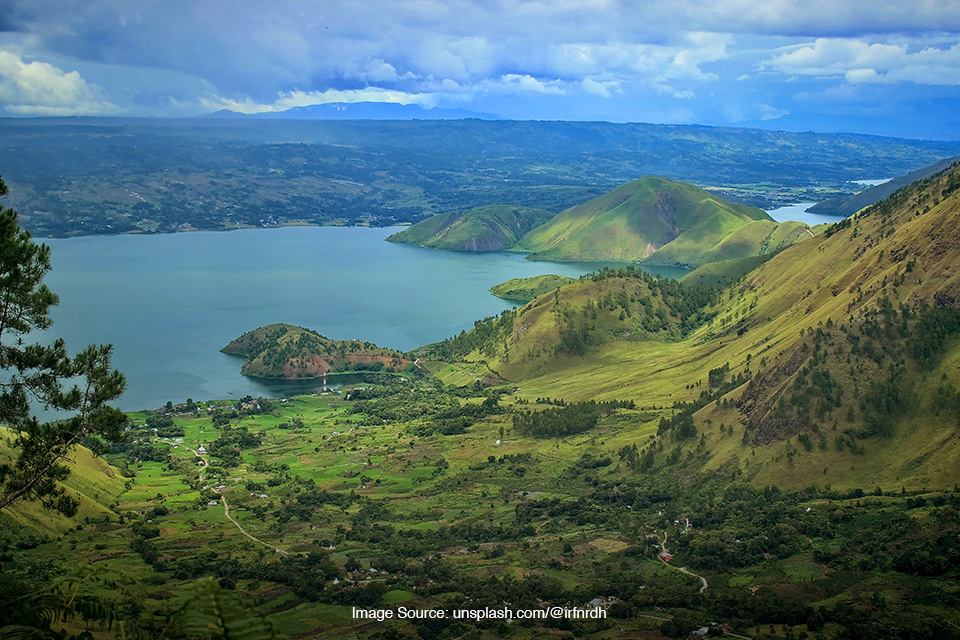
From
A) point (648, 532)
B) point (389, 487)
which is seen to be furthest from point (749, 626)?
point (389, 487)

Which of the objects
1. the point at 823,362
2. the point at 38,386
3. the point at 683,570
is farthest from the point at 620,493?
the point at 38,386

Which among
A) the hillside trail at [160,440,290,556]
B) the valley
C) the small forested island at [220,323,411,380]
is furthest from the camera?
the small forested island at [220,323,411,380]

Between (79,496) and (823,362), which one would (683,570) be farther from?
(79,496)

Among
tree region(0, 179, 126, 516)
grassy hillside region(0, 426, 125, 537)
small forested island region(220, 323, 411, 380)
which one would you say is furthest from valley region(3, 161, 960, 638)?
small forested island region(220, 323, 411, 380)

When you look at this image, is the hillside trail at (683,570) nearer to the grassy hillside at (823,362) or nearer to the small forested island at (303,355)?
the grassy hillside at (823,362)

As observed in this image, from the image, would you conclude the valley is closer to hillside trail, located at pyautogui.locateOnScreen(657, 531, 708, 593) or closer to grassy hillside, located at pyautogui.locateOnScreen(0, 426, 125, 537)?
hillside trail, located at pyautogui.locateOnScreen(657, 531, 708, 593)

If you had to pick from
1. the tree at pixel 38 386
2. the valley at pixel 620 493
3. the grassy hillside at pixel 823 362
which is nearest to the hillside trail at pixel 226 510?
the valley at pixel 620 493

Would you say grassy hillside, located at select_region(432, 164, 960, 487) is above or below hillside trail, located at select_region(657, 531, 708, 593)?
above

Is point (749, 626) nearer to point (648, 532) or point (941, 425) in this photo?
point (648, 532)
